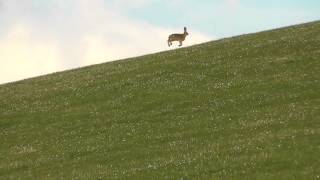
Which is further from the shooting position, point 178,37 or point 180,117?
point 178,37

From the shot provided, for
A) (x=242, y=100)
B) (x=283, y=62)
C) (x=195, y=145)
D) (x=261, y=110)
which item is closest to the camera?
(x=195, y=145)

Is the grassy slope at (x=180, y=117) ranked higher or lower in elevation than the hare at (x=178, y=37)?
lower

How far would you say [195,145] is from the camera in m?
30.1

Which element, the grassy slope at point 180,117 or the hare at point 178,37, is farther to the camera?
the hare at point 178,37

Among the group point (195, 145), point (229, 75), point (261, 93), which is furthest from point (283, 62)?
point (195, 145)

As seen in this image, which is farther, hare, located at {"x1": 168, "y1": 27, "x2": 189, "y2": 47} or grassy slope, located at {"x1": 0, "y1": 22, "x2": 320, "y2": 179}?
hare, located at {"x1": 168, "y1": 27, "x2": 189, "y2": 47}

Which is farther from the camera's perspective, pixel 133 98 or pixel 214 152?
pixel 133 98

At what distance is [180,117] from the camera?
123ft

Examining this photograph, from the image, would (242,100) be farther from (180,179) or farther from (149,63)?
(149,63)

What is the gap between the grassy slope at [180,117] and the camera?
26.6m

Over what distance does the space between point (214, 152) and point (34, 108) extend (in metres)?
22.8

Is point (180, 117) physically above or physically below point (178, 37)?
below

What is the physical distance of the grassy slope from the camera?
2664 centimetres

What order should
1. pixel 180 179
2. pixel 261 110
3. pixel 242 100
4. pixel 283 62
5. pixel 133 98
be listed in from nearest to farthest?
pixel 180 179 → pixel 261 110 → pixel 242 100 → pixel 133 98 → pixel 283 62
